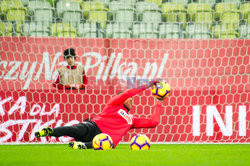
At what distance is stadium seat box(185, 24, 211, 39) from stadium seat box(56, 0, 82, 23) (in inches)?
88.8

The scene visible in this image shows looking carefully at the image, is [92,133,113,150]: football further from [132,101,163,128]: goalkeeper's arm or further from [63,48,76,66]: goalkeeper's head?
[63,48,76,66]: goalkeeper's head

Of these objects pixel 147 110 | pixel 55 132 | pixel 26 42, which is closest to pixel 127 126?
pixel 55 132

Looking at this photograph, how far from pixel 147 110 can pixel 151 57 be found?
0.93 m

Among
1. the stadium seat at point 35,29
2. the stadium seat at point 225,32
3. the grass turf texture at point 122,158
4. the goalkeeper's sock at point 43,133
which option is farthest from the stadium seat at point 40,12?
the grass turf texture at point 122,158

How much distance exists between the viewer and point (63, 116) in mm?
5105

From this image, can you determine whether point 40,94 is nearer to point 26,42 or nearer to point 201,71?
point 26,42

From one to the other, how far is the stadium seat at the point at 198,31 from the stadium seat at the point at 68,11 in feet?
7.40

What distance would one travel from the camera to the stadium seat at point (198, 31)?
20.1ft

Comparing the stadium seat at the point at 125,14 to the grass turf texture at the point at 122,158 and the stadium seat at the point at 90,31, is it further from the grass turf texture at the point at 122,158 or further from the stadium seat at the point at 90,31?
the grass turf texture at the point at 122,158

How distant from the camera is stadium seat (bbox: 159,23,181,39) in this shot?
612 cm

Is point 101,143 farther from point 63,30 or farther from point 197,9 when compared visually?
point 197,9

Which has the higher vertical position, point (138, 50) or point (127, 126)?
point (138, 50)

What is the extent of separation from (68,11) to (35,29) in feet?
4.45

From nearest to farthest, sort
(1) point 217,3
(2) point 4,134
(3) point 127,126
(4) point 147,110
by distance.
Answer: (3) point 127,126
(2) point 4,134
(4) point 147,110
(1) point 217,3
